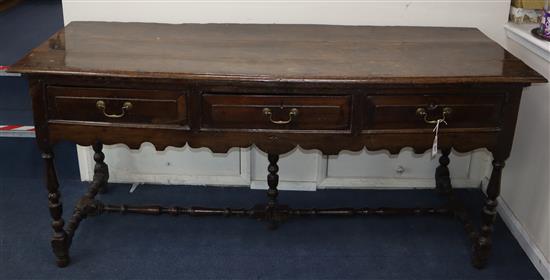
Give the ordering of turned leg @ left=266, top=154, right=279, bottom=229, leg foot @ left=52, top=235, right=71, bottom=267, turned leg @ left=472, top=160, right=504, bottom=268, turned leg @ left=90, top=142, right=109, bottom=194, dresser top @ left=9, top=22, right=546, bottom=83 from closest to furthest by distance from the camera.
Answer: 1. dresser top @ left=9, top=22, right=546, bottom=83
2. turned leg @ left=472, top=160, right=504, bottom=268
3. leg foot @ left=52, top=235, right=71, bottom=267
4. turned leg @ left=266, top=154, right=279, bottom=229
5. turned leg @ left=90, top=142, right=109, bottom=194

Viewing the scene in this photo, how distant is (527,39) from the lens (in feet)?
8.38

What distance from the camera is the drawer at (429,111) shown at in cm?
214

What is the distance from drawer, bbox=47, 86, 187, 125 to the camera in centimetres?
215

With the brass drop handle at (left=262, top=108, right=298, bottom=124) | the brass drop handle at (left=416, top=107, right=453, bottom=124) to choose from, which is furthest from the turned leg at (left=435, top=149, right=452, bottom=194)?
the brass drop handle at (left=262, top=108, right=298, bottom=124)

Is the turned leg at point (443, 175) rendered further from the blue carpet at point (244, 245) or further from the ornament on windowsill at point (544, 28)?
Result: the ornament on windowsill at point (544, 28)

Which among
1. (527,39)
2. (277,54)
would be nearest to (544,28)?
(527,39)

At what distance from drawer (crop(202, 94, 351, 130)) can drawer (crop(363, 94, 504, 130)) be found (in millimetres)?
100

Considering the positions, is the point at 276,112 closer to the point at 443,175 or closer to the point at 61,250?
the point at 61,250

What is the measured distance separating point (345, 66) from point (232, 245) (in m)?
0.94

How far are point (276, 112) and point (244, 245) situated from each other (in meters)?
0.75

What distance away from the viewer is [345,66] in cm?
218

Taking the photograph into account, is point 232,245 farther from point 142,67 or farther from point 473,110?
point 473,110

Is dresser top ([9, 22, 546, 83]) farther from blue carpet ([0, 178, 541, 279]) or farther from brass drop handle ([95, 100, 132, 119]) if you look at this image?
blue carpet ([0, 178, 541, 279])

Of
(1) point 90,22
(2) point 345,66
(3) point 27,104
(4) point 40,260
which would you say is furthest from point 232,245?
(3) point 27,104
